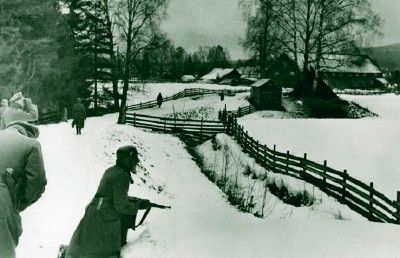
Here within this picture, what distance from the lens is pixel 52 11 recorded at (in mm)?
34812

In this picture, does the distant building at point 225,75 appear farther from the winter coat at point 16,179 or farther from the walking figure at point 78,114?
the winter coat at point 16,179

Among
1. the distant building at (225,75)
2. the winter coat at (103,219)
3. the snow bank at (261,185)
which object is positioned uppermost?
the winter coat at (103,219)

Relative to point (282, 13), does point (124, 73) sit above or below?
below

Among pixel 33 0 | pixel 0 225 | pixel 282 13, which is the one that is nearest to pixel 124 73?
pixel 33 0

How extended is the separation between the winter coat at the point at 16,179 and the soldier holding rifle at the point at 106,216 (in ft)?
4.68

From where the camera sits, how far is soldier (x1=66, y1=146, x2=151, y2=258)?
17.8ft

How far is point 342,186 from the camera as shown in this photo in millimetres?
15438

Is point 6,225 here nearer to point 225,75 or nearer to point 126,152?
point 126,152

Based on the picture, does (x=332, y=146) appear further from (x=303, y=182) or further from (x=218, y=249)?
(x=218, y=249)

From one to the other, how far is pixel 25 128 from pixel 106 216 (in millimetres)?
1581

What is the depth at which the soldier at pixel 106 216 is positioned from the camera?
17.8 feet

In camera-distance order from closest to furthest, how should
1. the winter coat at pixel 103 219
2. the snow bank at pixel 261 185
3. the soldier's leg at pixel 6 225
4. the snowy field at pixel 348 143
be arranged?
1. the soldier's leg at pixel 6 225
2. the winter coat at pixel 103 219
3. the snow bank at pixel 261 185
4. the snowy field at pixel 348 143

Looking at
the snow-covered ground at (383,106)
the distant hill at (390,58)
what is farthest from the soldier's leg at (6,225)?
the distant hill at (390,58)

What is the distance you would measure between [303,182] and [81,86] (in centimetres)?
2661
